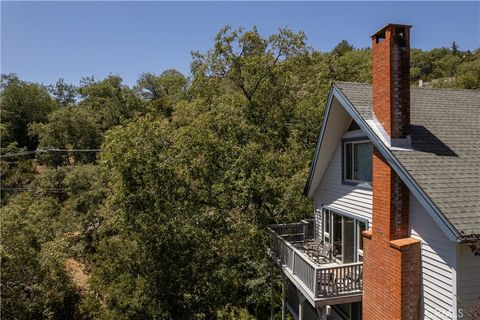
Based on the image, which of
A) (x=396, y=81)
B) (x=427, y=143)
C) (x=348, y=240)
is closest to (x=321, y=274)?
(x=348, y=240)

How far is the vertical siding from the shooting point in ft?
32.7

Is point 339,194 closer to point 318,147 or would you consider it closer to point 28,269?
point 318,147

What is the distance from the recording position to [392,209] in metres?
8.03

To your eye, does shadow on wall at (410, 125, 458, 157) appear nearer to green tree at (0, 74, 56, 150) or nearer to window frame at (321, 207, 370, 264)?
window frame at (321, 207, 370, 264)

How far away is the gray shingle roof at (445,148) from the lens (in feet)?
22.5

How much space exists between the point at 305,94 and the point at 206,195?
10.6m

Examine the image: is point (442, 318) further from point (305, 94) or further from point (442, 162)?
point (305, 94)

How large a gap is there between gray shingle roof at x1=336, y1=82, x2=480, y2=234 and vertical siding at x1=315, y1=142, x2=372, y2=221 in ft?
6.80

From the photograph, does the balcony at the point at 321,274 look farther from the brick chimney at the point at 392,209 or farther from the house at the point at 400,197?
the brick chimney at the point at 392,209

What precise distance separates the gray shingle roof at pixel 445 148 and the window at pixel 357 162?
4.56ft

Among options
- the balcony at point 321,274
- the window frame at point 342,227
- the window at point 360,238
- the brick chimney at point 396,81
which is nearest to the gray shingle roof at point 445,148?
the brick chimney at point 396,81

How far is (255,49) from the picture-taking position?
823 inches

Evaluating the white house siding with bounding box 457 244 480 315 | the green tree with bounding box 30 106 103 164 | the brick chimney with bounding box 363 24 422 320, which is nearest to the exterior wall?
the brick chimney with bounding box 363 24 422 320

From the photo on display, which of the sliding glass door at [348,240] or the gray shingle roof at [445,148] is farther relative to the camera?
the sliding glass door at [348,240]
